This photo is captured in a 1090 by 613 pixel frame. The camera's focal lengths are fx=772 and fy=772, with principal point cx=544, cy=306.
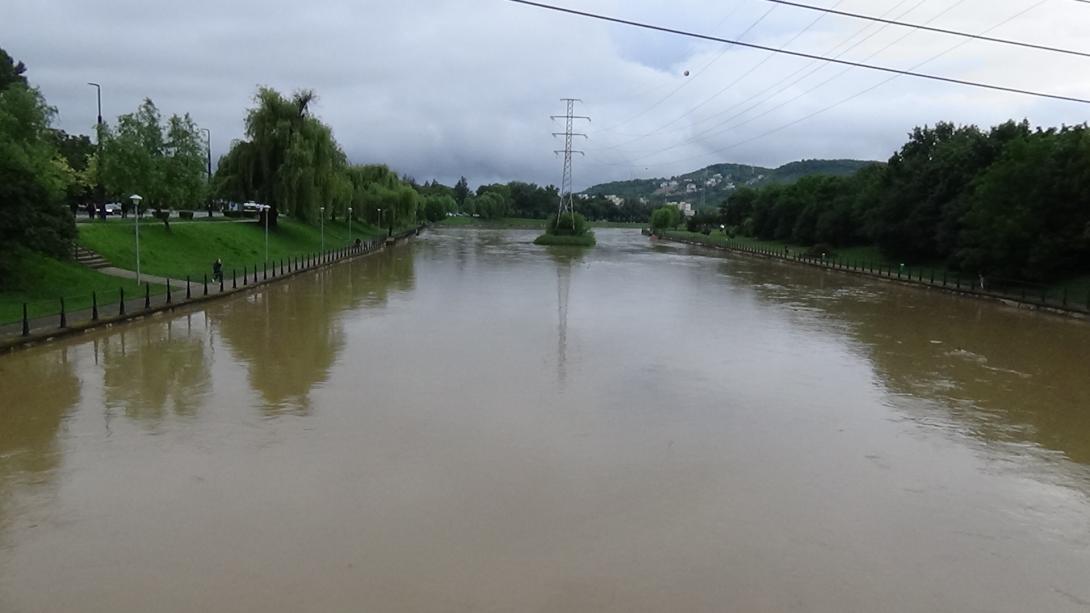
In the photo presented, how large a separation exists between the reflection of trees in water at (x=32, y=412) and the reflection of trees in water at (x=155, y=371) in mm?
710

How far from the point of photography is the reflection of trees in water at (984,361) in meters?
12.8

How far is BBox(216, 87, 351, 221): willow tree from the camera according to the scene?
52.1m

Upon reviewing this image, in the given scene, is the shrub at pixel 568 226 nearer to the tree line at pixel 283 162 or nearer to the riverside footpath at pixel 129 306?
the tree line at pixel 283 162

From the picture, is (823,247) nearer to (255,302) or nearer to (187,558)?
(255,302)

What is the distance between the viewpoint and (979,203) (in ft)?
124

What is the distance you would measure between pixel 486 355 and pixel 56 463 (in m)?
9.05

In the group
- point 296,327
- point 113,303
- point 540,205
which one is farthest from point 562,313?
point 540,205

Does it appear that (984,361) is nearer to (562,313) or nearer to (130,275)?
(562,313)

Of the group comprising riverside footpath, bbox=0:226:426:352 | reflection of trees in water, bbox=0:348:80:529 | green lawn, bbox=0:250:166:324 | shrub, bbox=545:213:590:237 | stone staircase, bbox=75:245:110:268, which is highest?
shrub, bbox=545:213:590:237

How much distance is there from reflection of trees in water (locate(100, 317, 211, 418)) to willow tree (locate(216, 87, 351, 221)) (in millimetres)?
33060

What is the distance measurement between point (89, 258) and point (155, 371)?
1763cm

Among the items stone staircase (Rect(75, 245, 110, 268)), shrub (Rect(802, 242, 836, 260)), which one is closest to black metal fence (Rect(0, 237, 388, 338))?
stone staircase (Rect(75, 245, 110, 268))

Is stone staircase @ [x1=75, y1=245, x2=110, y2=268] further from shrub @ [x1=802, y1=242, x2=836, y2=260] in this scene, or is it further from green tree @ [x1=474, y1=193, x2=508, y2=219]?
green tree @ [x1=474, y1=193, x2=508, y2=219]

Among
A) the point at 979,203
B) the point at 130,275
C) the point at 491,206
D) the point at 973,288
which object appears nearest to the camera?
the point at 130,275
